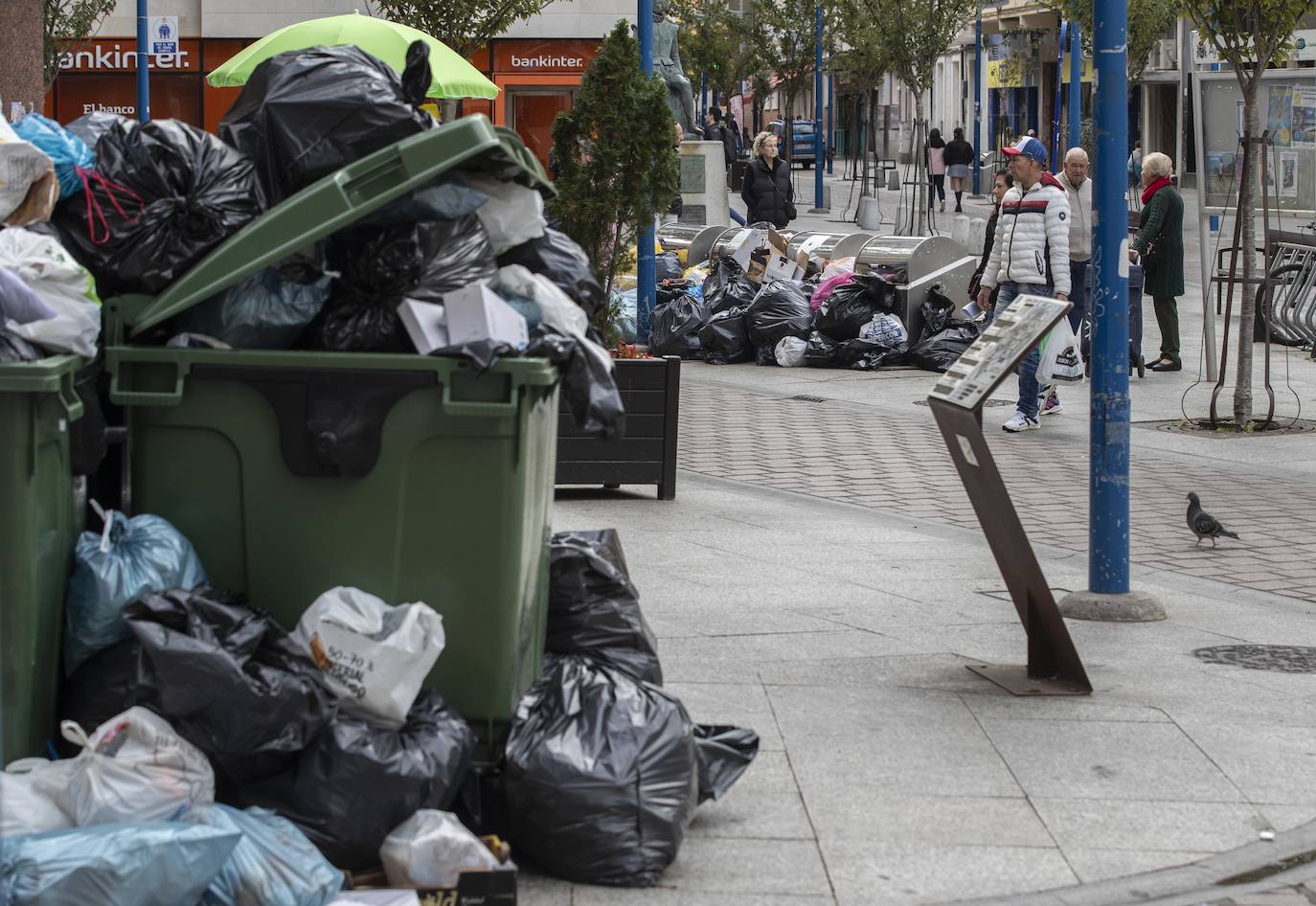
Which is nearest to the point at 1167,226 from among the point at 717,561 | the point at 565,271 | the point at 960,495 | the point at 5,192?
the point at 960,495

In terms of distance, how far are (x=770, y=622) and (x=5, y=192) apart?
3469 mm

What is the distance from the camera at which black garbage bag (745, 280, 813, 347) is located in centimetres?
1566

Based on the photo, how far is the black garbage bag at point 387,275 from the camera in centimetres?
431

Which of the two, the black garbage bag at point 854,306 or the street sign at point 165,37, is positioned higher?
the street sign at point 165,37

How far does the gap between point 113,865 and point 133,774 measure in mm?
259

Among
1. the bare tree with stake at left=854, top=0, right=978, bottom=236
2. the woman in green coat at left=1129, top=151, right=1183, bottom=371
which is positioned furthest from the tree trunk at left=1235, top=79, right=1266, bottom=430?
the bare tree with stake at left=854, top=0, right=978, bottom=236

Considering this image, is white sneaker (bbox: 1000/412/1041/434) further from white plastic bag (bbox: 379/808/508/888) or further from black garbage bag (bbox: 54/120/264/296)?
white plastic bag (bbox: 379/808/508/888)

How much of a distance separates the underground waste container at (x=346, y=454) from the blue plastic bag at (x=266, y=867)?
1.95ft

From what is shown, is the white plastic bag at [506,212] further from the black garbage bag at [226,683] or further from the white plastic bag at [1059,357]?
the white plastic bag at [1059,357]

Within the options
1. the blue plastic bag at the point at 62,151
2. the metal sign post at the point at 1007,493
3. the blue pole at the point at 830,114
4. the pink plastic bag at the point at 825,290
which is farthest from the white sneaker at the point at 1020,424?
the blue pole at the point at 830,114

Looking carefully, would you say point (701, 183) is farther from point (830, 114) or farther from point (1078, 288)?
point (830, 114)

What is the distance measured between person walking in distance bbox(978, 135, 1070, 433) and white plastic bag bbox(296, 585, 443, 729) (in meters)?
8.38

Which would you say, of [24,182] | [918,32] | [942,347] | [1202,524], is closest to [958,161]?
[918,32]

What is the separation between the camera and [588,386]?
14.7 ft
